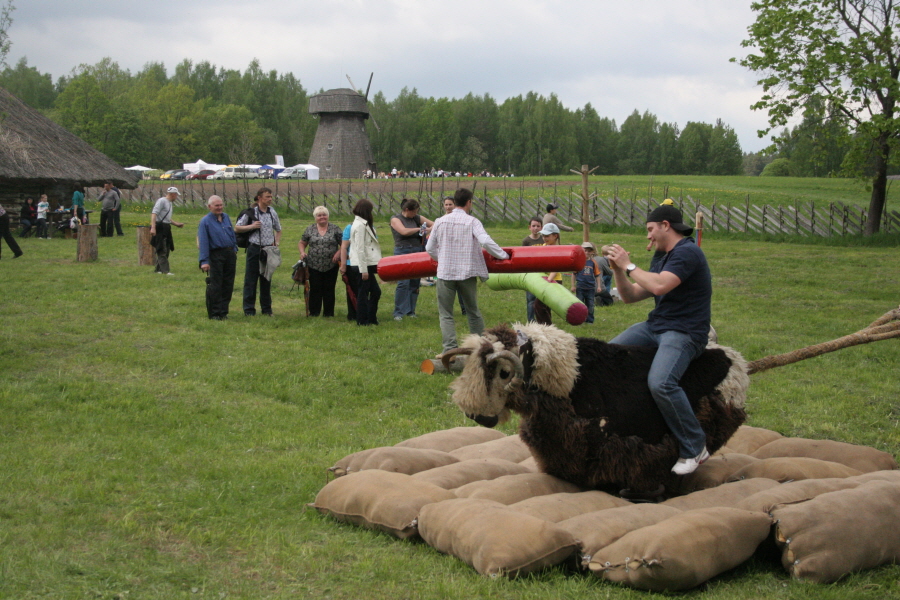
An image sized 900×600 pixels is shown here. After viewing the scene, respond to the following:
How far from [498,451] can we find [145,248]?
1632 centimetres

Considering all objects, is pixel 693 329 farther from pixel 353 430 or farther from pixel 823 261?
pixel 823 261

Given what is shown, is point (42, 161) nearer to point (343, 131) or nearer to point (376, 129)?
point (343, 131)

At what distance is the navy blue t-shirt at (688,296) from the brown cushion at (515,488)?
52.8 inches

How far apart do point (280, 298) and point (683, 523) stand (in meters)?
12.3

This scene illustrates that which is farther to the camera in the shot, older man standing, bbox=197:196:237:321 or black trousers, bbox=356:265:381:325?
black trousers, bbox=356:265:381:325

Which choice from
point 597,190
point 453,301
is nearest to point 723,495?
point 453,301

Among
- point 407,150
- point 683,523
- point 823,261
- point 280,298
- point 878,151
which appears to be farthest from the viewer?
point 407,150

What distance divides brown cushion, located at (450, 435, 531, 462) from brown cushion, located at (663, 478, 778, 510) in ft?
4.66

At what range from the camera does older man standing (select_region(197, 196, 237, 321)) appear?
41.1ft

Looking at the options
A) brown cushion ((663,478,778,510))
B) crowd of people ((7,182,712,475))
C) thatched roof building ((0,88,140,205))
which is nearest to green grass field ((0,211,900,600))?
brown cushion ((663,478,778,510))

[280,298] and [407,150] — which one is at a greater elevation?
[407,150]

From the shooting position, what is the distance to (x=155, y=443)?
7156 mm

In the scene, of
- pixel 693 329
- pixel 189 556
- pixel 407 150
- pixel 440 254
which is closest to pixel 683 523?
→ pixel 693 329

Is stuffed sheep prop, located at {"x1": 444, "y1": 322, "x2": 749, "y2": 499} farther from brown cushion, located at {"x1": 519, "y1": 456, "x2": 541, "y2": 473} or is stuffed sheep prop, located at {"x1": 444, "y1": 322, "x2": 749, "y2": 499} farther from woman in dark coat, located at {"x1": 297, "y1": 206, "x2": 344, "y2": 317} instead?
woman in dark coat, located at {"x1": 297, "y1": 206, "x2": 344, "y2": 317}
